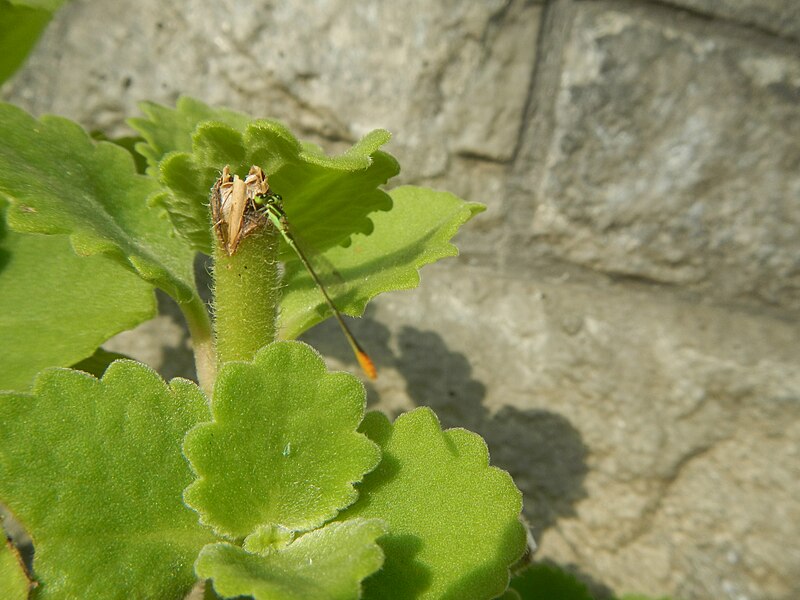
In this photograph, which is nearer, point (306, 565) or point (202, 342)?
point (306, 565)

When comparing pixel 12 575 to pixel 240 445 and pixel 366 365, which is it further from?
pixel 366 365

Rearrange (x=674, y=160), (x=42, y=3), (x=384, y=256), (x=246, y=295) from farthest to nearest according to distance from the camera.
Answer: (x=674, y=160), (x=42, y=3), (x=384, y=256), (x=246, y=295)

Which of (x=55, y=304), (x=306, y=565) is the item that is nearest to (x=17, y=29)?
(x=55, y=304)

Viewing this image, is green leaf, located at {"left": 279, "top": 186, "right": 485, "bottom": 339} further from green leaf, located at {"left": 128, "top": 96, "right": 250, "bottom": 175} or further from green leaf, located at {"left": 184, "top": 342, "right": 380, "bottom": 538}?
green leaf, located at {"left": 128, "top": 96, "right": 250, "bottom": 175}

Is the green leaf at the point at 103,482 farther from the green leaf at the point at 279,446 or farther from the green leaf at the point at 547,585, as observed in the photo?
the green leaf at the point at 547,585

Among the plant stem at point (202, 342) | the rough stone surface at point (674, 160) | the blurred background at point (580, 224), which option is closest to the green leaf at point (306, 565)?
the plant stem at point (202, 342)

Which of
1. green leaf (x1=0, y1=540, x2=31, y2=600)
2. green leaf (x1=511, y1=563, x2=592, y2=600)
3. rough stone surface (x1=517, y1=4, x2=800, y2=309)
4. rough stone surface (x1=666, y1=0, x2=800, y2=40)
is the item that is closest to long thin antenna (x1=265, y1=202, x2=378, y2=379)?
green leaf (x1=0, y1=540, x2=31, y2=600)

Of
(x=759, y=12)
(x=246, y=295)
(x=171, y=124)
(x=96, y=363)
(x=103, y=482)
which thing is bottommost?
(x=96, y=363)
